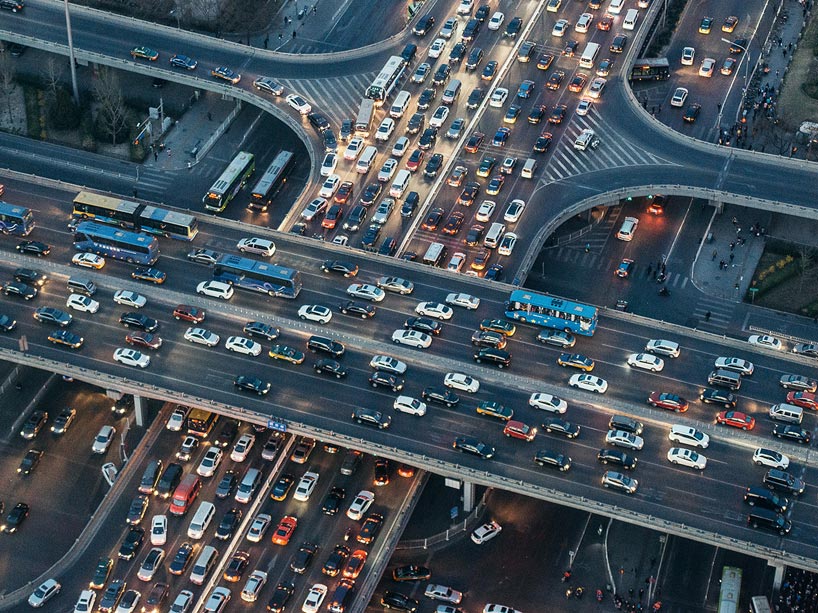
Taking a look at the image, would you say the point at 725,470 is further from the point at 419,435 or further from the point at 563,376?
the point at 419,435

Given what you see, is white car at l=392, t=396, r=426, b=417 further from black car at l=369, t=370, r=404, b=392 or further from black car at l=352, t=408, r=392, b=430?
black car at l=369, t=370, r=404, b=392

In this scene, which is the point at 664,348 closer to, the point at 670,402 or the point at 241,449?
the point at 670,402

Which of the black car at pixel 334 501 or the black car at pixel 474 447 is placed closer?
the black car at pixel 474 447

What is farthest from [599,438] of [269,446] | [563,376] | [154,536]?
[154,536]

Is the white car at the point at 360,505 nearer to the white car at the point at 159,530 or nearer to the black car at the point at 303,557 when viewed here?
the black car at the point at 303,557

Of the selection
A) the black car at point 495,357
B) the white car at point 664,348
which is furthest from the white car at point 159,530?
the white car at point 664,348

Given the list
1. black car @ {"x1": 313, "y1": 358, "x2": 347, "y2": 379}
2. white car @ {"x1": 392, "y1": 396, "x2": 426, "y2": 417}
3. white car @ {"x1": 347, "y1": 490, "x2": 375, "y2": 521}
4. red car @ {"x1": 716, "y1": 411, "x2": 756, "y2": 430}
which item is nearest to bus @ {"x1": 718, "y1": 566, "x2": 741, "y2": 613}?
red car @ {"x1": 716, "y1": 411, "x2": 756, "y2": 430}
